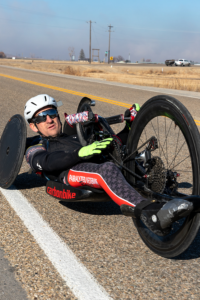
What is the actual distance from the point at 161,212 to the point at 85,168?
40.7 inches

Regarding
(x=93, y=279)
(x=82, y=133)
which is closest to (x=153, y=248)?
(x=93, y=279)

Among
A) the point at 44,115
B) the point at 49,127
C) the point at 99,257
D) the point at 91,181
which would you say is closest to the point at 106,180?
the point at 91,181

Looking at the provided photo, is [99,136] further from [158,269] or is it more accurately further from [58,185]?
[158,269]

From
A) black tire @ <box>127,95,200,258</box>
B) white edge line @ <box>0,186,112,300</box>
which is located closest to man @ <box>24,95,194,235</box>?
black tire @ <box>127,95,200,258</box>

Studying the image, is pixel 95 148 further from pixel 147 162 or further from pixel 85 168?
pixel 147 162

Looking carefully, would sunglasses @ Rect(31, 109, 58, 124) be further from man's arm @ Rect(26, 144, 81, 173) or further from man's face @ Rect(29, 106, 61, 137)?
man's arm @ Rect(26, 144, 81, 173)

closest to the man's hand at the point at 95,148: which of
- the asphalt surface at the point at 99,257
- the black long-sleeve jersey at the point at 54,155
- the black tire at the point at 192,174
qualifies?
the black long-sleeve jersey at the point at 54,155

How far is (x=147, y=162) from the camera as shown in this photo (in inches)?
120

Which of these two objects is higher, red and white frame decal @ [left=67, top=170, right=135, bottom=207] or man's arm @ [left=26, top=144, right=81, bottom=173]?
man's arm @ [left=26, top=144, right=81, bottom=173]

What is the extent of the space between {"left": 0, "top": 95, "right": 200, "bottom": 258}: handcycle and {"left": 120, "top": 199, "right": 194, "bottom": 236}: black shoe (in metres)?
0.10

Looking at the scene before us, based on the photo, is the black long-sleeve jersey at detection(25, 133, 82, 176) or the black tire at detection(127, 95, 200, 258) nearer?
the black tire at detection(127, 95, 200, 258)

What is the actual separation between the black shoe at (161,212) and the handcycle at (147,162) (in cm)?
10

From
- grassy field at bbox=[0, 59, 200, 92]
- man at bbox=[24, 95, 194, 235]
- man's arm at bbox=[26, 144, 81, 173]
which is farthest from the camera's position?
grassy field at bbox=[0, 59, 200, 92]

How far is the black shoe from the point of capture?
2.14 metres
